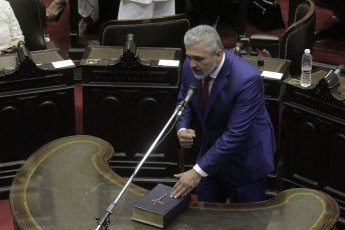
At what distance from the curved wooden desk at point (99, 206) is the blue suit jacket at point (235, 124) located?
23 centimetres

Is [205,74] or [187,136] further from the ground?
[205,74]

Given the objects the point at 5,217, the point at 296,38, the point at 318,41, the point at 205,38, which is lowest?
the point at 5,217

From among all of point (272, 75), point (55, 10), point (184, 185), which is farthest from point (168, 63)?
point (55, 10)

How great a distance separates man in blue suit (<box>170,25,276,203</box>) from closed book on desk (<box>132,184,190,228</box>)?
0.04 metres

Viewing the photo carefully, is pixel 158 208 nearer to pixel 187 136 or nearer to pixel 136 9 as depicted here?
pixel 187 136

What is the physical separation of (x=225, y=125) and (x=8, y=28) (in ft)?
6.91

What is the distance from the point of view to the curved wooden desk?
2.49 metres

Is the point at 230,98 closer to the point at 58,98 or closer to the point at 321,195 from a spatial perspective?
the point at 321,195

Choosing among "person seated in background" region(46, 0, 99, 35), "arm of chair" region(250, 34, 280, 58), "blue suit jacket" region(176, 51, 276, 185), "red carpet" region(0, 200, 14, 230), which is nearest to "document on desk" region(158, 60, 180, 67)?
"arm of chair" region(250, 34, 280, 58)

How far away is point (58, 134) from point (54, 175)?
1247 mm

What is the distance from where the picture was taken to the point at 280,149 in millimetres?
4070

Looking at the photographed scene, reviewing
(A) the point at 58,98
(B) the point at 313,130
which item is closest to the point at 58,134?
(A) the point at 58,98

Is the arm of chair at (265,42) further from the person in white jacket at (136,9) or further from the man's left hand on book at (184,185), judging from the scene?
the man's left hand on book at (184,185)

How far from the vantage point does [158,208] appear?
2467 millimetres
